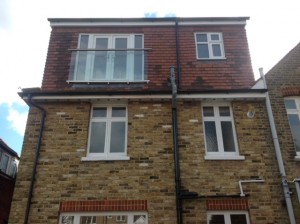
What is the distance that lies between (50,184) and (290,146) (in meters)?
6.61

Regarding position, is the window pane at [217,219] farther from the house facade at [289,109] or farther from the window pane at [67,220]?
the window pane at [67,220]

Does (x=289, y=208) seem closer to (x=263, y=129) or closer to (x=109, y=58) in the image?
(x=263, y=129)

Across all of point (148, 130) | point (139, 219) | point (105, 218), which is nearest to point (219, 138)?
point (148, 130)

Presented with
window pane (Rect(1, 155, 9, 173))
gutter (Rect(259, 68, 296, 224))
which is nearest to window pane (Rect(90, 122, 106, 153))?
gutter (Rect(259, 68, 296, 224))

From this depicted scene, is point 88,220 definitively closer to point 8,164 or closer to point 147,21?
point 147,21

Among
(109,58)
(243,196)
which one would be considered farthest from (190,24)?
Result: (243,196)

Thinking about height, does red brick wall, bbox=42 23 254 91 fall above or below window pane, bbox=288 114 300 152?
above

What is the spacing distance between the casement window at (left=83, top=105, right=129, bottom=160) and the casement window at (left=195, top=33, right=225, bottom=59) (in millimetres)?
3423

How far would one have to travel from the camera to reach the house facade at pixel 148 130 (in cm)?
766

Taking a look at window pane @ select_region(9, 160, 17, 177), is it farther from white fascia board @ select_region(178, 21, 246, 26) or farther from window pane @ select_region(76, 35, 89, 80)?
white fascia board @ select_region(178, 21, 246, 26)

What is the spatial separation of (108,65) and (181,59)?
2.44m

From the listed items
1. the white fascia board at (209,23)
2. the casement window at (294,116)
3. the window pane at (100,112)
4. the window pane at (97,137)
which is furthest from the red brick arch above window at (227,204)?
the white fascia board at (209,23)

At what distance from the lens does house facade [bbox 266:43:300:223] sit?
804 centimetres

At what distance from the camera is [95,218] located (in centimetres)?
758
